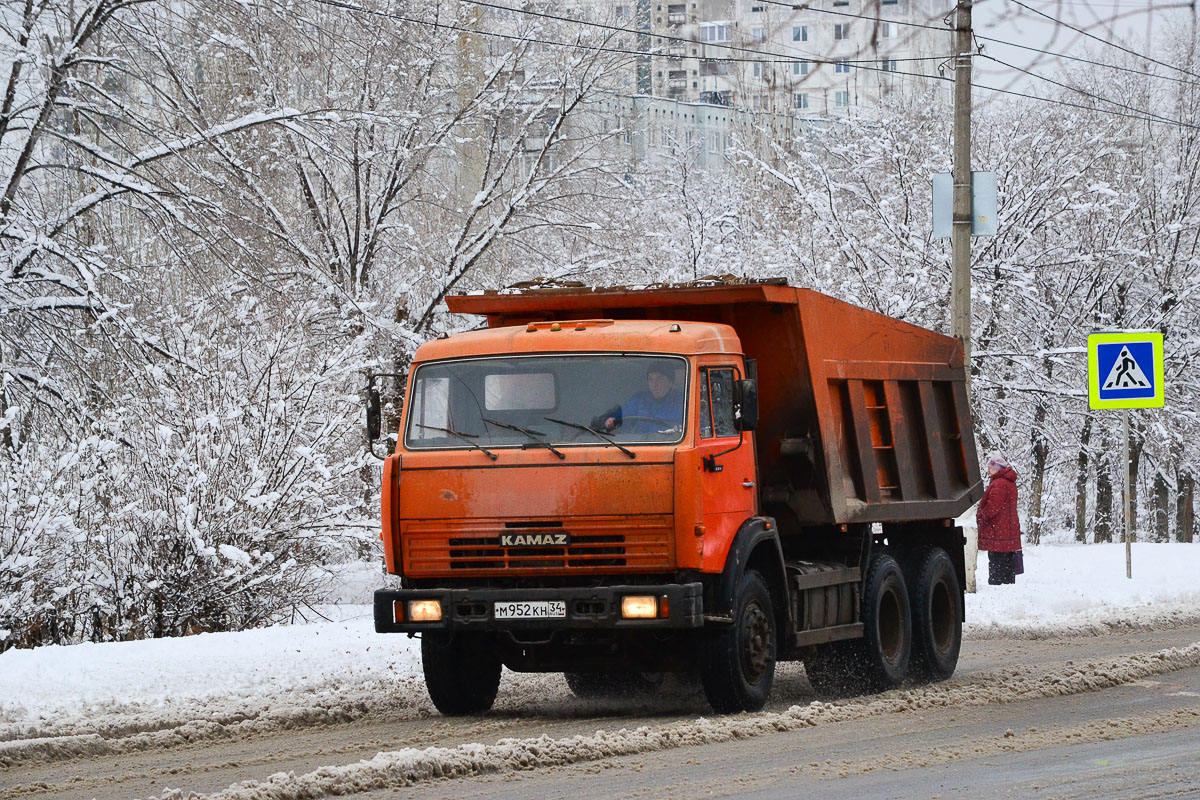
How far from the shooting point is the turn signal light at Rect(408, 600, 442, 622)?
31.7 feet

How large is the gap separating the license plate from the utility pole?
32.0 ft

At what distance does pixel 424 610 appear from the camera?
9711mm

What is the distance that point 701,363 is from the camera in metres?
9.95

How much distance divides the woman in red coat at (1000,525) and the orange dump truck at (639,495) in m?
8.83

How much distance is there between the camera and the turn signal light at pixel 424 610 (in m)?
9.66

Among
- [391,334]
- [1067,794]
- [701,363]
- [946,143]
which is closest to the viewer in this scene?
[1067,794]

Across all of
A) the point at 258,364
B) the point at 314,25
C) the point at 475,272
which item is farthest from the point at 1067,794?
the point at 475,272

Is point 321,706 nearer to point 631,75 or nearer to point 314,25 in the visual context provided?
point 314,25

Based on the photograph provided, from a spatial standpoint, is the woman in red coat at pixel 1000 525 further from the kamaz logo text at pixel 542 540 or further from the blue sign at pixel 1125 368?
the kamaz logo text at pixel 542 540

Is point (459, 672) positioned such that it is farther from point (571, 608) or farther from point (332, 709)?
point (571, 608)

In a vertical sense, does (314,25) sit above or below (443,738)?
above

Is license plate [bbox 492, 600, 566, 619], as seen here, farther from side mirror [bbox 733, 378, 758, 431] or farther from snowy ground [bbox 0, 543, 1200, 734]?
side mirror [bbox 733, 378, 758, 431]

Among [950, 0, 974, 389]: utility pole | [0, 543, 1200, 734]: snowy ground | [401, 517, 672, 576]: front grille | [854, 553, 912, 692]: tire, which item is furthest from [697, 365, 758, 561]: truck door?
[950, 0, 974, 389]: utility pole

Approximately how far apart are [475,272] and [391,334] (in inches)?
96.9
